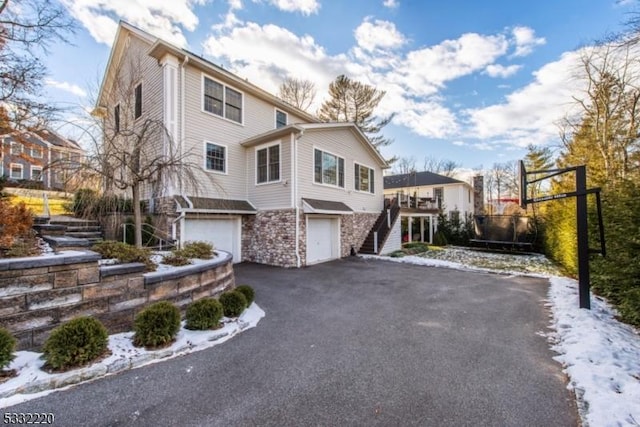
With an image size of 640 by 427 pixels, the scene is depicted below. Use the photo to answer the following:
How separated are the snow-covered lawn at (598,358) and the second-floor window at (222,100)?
1194cm

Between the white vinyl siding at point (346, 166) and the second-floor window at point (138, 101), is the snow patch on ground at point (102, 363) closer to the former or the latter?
the white vinyl siding at point (346, 166)

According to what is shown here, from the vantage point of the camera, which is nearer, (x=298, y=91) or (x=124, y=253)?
(x=124, y=253)

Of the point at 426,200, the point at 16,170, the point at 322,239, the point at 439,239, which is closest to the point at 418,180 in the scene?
the point at 426,200

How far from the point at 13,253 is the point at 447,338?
20.7ft

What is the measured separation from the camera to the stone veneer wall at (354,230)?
43.4 feet

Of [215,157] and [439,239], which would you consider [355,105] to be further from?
[215,157]

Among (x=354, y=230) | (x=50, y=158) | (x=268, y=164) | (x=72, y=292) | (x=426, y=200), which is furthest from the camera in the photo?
(x=426, y=200)

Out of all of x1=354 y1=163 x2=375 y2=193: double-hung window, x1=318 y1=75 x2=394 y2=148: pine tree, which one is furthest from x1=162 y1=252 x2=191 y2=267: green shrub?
x1=318 y1=75 x2=394 y2=148: pine tree

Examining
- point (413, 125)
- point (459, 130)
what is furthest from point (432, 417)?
point (459, 130)

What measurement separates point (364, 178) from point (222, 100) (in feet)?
26.4

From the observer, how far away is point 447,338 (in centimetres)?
436

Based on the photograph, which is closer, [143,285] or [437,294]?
[143,285]

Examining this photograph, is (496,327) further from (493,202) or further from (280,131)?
(493,202)

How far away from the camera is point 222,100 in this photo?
36.7 ft
